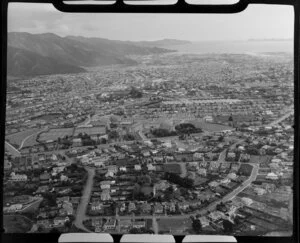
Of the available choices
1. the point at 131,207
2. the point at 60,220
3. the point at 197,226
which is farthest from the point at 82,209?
the point at 197,226

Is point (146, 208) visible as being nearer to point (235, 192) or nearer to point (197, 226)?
point (197, 226)

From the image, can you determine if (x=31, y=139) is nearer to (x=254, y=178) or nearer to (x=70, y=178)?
(x=70, y=178)

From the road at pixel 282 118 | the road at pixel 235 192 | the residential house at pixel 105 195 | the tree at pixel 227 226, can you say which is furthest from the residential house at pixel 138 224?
the road at pixel 282 118

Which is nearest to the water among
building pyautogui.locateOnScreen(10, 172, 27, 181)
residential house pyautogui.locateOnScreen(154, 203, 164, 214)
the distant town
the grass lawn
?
the distant town

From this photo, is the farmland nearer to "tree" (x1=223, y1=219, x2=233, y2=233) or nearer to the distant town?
the distant town

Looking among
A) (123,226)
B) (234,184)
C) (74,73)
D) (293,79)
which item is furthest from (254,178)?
(74,73)
